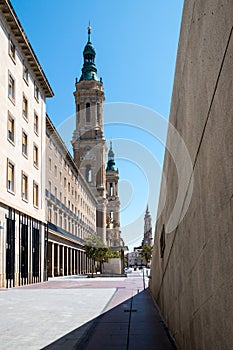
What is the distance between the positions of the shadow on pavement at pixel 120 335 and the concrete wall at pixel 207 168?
1971 mm

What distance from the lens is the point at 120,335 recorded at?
8016 millimetres

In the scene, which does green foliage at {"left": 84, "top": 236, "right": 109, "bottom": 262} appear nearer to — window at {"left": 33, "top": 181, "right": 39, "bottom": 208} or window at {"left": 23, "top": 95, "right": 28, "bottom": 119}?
window at {"left": 33, "top": 181, "right": 39, "bottom": 208}

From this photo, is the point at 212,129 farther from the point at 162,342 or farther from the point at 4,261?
the point at 4,261

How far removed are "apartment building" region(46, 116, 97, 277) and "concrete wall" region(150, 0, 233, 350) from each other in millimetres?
40704

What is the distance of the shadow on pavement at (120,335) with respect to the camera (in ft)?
22.5

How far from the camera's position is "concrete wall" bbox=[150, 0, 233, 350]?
9.51 ft

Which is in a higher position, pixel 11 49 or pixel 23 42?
pixel 23 42

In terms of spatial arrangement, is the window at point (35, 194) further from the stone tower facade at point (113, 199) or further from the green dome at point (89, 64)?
the stone tower facade at point (113, 199)

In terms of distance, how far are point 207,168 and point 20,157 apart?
26613mm

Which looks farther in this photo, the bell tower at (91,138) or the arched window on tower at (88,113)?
the arched window on tower at (88,113)

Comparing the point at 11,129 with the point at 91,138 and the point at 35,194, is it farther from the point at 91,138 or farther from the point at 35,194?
the point at 91,138

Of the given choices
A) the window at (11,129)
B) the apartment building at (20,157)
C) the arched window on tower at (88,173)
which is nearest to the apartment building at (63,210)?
the apartment building at (20,157)

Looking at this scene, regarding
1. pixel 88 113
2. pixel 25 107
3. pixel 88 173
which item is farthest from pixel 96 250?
pixel 88 113

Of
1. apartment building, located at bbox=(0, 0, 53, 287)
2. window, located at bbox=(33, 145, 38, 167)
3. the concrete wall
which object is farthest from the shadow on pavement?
window, located at bbox=(33, 145, 38, 167)
